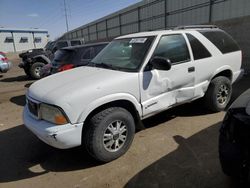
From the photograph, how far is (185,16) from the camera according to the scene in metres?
13.0

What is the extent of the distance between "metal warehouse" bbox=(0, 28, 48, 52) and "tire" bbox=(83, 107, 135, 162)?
5760 centimetres

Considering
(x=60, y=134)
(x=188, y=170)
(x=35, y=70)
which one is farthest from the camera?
(x=35, y=70)

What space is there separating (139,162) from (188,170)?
689 mm

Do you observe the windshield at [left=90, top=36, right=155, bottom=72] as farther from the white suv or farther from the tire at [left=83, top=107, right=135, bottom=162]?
the tire at [left=83, top=107, right=135, bottom=162]

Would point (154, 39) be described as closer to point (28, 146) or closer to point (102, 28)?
point (28, 146)

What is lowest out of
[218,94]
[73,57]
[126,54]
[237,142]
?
[218,94]

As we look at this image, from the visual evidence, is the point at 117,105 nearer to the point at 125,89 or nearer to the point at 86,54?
the point at 125,89

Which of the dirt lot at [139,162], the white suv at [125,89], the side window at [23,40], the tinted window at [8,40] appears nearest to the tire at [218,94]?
the white suv at [125,89]

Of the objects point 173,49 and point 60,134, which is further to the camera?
point 173,49

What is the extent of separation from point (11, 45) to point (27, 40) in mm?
4558

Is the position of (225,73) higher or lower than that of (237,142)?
higher

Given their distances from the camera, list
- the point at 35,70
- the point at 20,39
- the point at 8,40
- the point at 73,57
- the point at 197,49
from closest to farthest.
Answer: the point at 197,49 < the point at 73,57 < the point at 35,70 < the point at 8,40 < the point at 20,39

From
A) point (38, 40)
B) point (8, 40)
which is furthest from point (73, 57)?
point (38, 40)

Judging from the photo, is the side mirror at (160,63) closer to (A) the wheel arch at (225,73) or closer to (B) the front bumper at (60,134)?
(B) the front bumper at (60,134)
